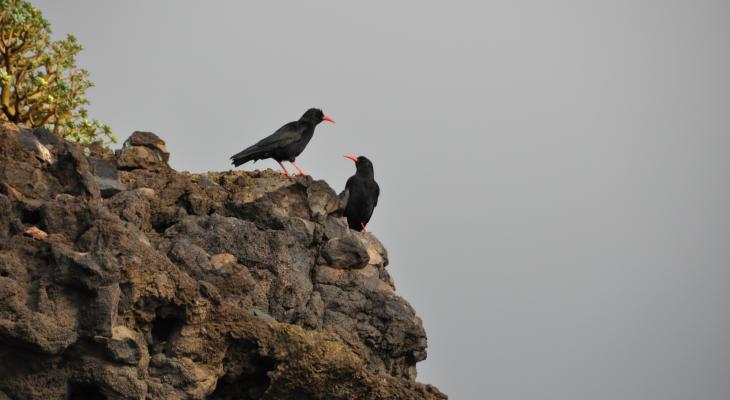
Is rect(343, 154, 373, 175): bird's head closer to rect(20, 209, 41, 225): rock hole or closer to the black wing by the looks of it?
the black wing

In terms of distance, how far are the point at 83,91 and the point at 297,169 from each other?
8.63m

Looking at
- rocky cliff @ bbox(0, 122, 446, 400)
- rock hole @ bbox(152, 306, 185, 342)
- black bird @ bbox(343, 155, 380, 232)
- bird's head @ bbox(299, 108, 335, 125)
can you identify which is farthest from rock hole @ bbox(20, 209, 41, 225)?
bird's head @ bbox(299, 108, 335, 125)

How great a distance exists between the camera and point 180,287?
10.2 meters

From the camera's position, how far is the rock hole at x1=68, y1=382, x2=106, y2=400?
31.0ft

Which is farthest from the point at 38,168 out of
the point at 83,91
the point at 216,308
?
the point at 83,91

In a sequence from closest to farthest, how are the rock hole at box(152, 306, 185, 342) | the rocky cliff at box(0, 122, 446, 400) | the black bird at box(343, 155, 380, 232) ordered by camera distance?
1. the rocky cliff at box(0, 122, 446, 400)
2. the rock hole at box(152, 306, 185, 342)
3. the black bird at box(343, 155, 380, 232)

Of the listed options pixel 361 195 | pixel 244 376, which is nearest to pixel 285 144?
pixel 361 195

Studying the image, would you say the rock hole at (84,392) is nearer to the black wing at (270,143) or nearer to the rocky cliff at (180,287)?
the rocky cliff at (180,287)

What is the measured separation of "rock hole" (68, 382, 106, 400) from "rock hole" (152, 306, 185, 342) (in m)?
0.98

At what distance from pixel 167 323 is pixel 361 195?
8311 millimetres

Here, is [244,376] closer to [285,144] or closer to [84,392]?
[84,392]

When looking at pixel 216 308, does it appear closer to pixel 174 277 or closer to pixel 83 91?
pixel 174 277

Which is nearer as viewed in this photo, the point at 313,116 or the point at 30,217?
the point at 30,217

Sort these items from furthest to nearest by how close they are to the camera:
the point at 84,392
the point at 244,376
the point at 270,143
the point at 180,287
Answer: the point at 270,143, the point at 244,376, the point at 180,287, the point at 84,392
